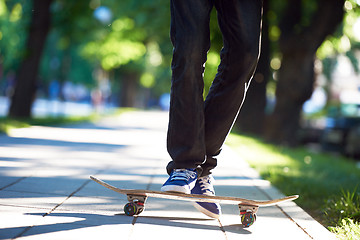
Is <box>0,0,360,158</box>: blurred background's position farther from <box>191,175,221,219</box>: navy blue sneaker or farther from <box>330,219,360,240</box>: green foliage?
<box>191,175,221,219</box>: navy blue sneaker

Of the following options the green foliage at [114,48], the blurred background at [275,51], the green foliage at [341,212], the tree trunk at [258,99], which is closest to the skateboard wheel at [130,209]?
the green foliage at [341,212]

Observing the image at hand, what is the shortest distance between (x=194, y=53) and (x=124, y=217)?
1.06 metres

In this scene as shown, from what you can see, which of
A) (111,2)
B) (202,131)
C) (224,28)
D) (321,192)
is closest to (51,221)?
(202,131)

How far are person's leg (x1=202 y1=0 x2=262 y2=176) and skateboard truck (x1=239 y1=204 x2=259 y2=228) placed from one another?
32 centimetres

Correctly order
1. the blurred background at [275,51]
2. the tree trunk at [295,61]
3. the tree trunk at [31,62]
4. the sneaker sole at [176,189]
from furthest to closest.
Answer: the tree trunk at [31,62]
the blurred background at [275,51]
the tree trunk at [295,61]
the sneaker sole at [176,189]

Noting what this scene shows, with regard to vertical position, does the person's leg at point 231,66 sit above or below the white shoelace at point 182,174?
above

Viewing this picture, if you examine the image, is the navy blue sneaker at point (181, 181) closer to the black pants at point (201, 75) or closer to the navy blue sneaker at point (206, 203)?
the black pants at point (201, 75)

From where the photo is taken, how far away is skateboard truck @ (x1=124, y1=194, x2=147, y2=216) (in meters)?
3.18

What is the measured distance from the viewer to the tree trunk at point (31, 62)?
51.0ft

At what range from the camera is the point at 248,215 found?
3.18 m

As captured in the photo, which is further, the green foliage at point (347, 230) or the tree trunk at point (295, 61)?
the tree trunk at point (295, 61)

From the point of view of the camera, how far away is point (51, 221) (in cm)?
285

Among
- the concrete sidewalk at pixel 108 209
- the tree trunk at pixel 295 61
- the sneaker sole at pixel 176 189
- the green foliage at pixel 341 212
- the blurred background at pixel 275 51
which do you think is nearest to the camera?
the concrete sidewalk at pixel 108 209

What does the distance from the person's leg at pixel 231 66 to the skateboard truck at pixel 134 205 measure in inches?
16.5
